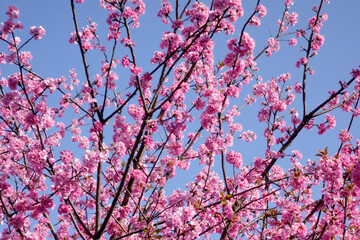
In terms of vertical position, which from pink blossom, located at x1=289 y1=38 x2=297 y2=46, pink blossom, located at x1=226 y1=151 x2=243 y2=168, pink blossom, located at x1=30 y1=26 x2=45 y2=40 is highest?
pink blossom, located at x1=289 y1=38 x2=297 y2=46

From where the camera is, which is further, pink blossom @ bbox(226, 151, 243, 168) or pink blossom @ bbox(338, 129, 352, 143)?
pink blossom @ bbox(226, 151, 243, 168)

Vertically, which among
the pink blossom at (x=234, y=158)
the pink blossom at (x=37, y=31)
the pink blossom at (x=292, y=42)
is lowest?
the pink blossom at (x=234, y=158)

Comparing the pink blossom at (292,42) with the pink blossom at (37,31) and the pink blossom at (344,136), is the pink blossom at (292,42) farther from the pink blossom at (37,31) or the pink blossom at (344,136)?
the pink blossom at (37,31)

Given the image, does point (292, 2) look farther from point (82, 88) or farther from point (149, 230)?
point (149, 230)

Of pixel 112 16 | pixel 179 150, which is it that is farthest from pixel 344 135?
pixel 112 16

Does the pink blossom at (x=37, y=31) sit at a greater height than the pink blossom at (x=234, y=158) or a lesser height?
greater

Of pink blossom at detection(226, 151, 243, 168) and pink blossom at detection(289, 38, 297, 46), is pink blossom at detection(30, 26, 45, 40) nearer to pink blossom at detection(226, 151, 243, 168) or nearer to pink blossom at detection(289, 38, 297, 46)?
pink blossom at detection(226, 151, 243, 168)

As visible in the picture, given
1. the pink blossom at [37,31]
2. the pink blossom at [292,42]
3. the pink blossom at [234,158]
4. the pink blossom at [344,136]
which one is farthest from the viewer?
the pink blossom at [292,42]

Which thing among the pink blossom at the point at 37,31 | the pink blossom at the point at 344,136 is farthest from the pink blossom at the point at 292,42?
the pink blossom at the point at 37,31

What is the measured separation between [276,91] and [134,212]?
4936mm

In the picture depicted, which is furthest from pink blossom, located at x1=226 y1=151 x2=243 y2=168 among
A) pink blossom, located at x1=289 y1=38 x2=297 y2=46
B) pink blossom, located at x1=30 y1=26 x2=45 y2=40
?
pink blossom, located at x1=30 y1=26 x2=45 y2=40

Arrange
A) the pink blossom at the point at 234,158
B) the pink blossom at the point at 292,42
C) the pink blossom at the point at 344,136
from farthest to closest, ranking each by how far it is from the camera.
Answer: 1. the pink blossom at the point at 292,42
2. the pink blossom at the point at 234,158
3. the pink blossom at the point at 344,136

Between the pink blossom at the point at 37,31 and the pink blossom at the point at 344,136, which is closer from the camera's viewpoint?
the pink blossom at the point at 37,31

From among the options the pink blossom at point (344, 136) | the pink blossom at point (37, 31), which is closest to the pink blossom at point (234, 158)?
the pink blossom at point (344, 136)
